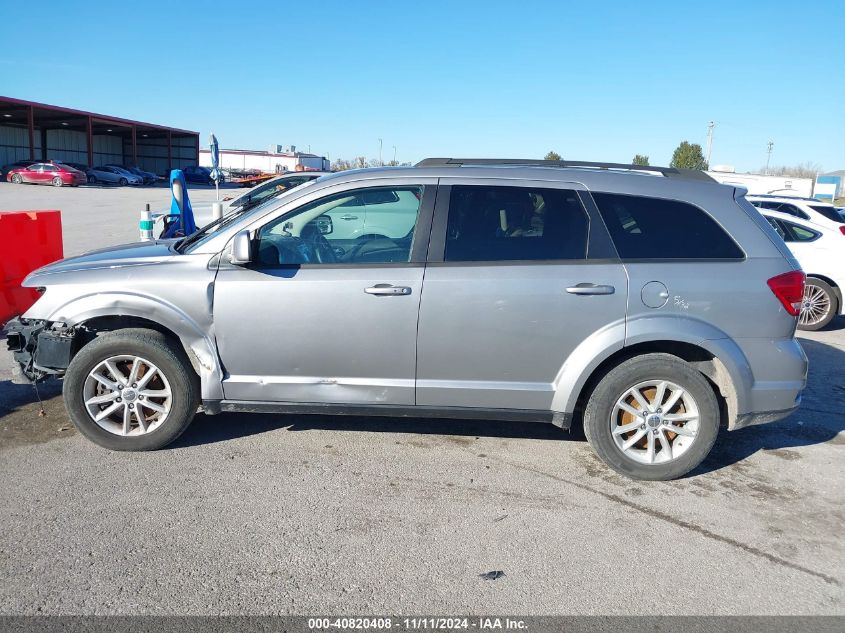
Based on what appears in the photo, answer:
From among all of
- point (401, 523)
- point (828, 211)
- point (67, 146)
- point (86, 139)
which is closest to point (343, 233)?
point (401, 523)

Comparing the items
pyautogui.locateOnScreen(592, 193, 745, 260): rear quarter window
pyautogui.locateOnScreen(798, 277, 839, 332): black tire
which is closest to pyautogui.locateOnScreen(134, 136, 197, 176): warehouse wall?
pyautogui.locateOnScreen(798, 277, 839, 332): black tire

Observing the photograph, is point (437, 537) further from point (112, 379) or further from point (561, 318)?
point (112, 379)

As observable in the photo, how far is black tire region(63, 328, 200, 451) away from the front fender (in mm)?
104

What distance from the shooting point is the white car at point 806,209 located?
32.2 ft

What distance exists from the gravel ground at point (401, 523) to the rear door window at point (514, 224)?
1410 millimetres

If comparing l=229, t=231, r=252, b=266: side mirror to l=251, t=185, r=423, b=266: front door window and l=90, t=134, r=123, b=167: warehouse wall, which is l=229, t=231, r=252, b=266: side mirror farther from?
l=90, t=134, r=123, b=167: warehouse wall

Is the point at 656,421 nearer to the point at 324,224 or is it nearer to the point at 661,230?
the point at 661,230

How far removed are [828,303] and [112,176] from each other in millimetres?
48697

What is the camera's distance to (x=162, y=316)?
4355 millimetres

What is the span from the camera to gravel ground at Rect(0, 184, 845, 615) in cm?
310

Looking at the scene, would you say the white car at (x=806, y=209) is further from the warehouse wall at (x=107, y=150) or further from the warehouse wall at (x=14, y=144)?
the warehouse wall at (x=107, y=150)

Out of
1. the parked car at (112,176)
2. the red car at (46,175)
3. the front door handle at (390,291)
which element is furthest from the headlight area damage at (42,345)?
the parked car at (112,176)

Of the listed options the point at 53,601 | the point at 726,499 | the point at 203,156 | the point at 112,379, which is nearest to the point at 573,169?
the point at 726,499

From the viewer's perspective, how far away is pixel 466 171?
4.48m
